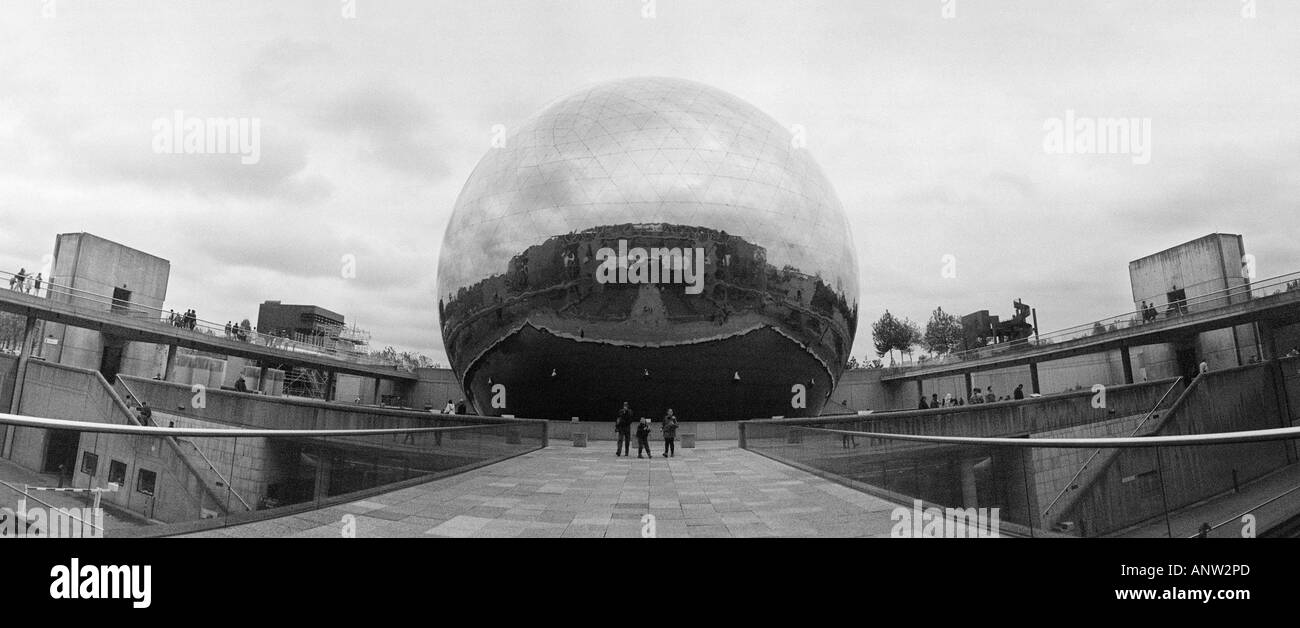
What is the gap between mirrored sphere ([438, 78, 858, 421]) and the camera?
49.9 feet

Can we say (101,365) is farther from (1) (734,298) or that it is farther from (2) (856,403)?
(2) (856,403)

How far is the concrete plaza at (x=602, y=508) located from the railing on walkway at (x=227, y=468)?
0.25m

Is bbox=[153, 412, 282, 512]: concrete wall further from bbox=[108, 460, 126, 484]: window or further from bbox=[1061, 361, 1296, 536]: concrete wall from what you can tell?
bbox=[1061, 361, 1296, 536]: concrete wall

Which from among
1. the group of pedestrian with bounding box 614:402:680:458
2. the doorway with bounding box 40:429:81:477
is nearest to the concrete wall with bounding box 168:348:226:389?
the group of pedestrian with bounding box 614:402:680:458

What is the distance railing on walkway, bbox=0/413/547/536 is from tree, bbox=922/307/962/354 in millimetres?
69943

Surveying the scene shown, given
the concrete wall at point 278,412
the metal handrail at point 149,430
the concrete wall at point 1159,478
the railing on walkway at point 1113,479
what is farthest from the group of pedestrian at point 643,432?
the concrete wall at point 1159,478

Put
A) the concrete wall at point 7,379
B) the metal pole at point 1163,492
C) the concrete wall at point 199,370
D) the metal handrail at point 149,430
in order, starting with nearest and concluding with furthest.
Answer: the metal handrail at point 149,430, the metal pole at point 1163,492, the concrete wall at point 7,379, the concrete wall at point 199,370

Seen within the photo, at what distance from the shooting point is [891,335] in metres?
66.9

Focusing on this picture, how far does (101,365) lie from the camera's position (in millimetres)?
32219

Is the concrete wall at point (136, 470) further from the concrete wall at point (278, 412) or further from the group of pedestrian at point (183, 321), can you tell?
the group of pedestrian at point (183, 321)

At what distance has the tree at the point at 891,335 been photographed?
66500 millimetres

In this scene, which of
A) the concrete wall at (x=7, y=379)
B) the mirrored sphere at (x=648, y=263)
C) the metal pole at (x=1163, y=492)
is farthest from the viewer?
the concrete wall at (x=7, y=379)
